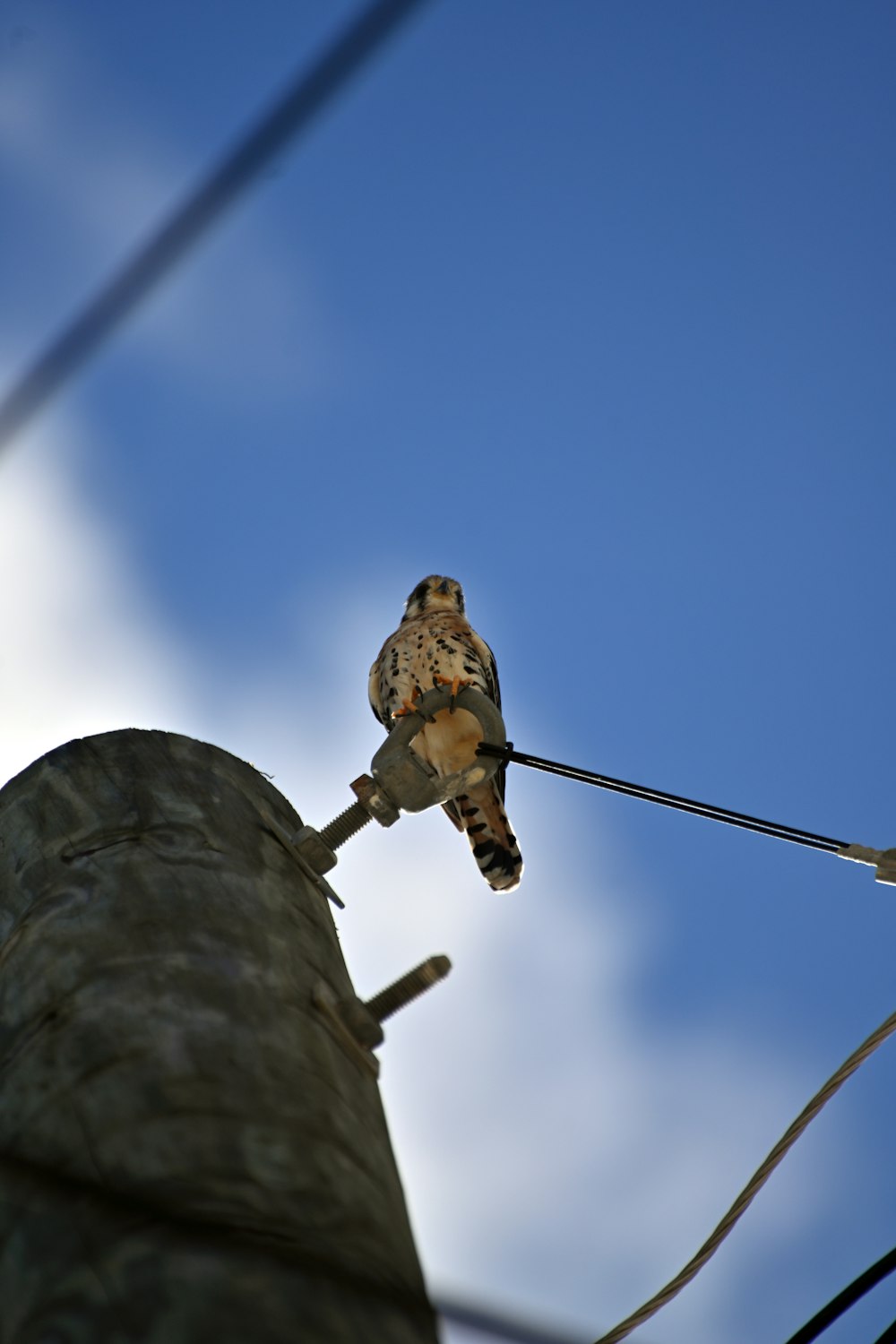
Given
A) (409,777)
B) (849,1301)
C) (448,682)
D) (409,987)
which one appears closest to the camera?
(409,987)

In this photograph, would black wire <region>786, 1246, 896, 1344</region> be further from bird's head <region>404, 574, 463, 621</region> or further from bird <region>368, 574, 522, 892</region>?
bird's head <region>404, 574, 463, 621</region>

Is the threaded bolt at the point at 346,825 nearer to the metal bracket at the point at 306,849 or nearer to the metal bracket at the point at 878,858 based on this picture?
the metal bracket at the point at 306,849

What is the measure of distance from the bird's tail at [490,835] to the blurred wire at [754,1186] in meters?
4.54

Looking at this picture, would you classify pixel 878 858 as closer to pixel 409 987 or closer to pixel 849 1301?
pixel 849 1301

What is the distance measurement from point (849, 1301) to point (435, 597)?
6402 mm

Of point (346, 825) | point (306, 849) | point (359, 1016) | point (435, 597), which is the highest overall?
point (435, 597)

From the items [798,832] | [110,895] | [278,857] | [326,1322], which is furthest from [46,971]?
[798,832]

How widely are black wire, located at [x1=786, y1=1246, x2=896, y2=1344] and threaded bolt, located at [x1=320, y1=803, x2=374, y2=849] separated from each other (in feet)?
3.84

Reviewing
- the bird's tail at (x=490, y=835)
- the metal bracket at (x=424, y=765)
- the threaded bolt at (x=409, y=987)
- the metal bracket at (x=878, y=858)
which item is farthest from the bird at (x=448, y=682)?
the threaded bolt at (x=409, y=987)

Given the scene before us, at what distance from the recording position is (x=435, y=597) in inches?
331

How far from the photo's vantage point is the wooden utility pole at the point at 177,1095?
1190 millimetres

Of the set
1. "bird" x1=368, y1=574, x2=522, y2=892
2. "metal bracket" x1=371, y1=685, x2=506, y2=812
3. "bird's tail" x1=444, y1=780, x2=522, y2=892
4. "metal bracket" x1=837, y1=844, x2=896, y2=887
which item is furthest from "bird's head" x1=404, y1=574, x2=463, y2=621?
"metal bracket" x1=837, y1=844, x2=896, y2=887

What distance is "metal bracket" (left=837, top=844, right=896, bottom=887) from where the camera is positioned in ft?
9.83

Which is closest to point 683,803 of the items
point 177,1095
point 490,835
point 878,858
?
point 878,858
